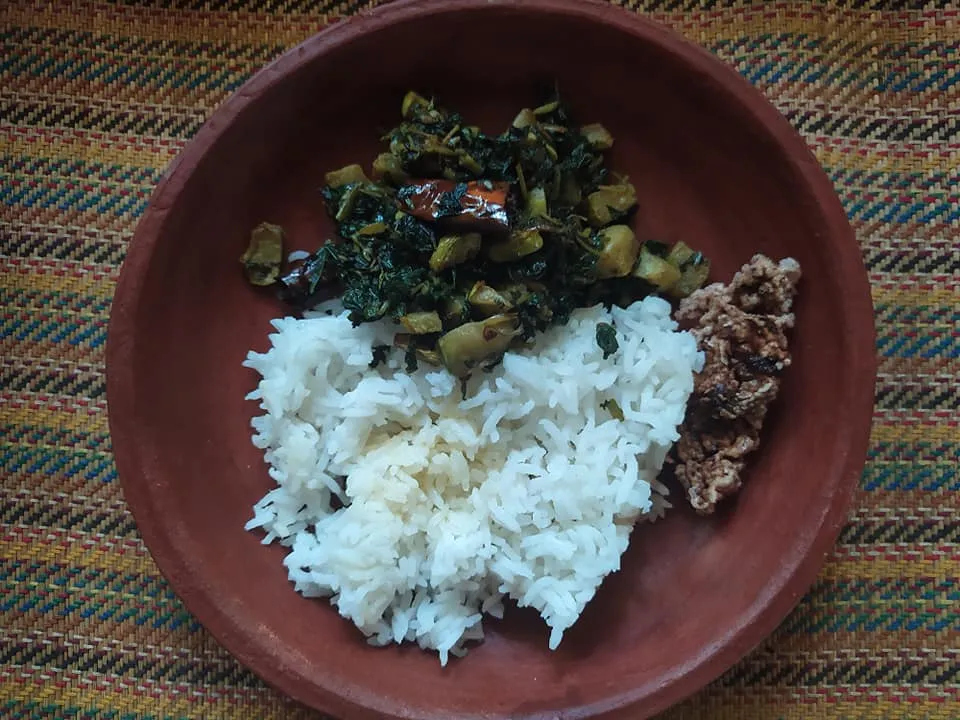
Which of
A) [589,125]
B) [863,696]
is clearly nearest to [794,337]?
[589,125]

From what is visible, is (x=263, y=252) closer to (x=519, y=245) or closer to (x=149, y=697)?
(x=519, y=245)

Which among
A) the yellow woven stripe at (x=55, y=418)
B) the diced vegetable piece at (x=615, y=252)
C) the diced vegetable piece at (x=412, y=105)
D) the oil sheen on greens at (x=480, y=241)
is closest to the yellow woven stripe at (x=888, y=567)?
the oil sheen on greens at (x=480, y=241)

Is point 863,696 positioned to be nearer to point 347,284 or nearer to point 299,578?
point 299,578

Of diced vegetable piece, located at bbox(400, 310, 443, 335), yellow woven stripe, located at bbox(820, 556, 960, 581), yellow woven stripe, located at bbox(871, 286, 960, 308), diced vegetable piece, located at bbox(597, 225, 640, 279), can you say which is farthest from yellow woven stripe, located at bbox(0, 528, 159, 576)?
yellow woven stripe, located at bbox(871, 286, 960, 308)

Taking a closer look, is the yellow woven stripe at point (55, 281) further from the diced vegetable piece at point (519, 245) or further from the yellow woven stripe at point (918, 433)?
the yellow woven stripe at point (918, 433)

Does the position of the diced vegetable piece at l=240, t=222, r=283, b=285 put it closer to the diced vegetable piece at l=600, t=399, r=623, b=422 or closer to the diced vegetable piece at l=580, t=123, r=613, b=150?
the diced vegetable piece at l=580, t=123, r=613, b=150

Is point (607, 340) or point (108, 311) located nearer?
point (607, 340)

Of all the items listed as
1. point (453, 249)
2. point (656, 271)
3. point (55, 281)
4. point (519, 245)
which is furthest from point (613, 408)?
point (55, 281)
